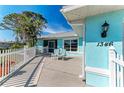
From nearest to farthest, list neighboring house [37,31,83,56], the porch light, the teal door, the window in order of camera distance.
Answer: the porch light → neighboring house [37,31,83,56] → the window → the teal door

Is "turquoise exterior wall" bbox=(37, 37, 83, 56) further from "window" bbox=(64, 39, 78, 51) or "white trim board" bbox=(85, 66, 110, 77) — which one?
"white trim board" bbox=(85, 66, 110, 77)

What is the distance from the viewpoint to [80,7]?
4.93 m

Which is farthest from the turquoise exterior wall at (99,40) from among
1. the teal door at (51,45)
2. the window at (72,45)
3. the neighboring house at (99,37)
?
the teal door at (51,45)

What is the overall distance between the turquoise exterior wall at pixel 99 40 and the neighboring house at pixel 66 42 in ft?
38.5

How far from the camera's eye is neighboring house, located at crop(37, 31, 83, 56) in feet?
63.2

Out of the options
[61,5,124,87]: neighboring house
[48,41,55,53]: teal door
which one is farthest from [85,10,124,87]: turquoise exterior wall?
[48,41,55,53]: teal door

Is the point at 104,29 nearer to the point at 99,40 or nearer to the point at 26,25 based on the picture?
the point at 99,40

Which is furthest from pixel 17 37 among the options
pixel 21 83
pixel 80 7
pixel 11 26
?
pixel 80 7

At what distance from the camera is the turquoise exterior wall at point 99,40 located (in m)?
5.15

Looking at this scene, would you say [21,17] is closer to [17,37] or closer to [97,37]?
[17,37]

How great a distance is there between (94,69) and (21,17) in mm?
18333

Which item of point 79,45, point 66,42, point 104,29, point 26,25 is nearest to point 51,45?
point 66,42

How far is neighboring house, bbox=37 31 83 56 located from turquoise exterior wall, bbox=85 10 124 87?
11748 mm

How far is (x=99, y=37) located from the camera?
18.4 feet
